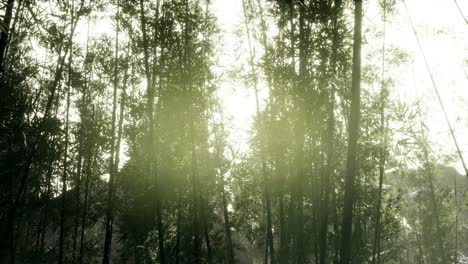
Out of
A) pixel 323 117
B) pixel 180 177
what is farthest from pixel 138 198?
pixel 323 117

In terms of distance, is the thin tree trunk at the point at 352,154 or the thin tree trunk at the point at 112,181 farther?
the thin tree trunk at the point at 112,181

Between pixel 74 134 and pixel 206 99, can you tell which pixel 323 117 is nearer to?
pixel 206 99

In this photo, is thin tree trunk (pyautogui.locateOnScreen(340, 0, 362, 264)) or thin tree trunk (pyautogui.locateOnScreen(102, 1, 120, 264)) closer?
thin tree trunk (pyautogui.locateOnScreen(340, 0, 362, 264))

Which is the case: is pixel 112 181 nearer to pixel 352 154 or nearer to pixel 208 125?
pixel 208 125

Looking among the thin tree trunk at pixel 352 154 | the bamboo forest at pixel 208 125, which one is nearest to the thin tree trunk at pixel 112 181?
the bamboo forest at pixel 208 125

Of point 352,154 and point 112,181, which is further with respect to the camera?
point 112,181

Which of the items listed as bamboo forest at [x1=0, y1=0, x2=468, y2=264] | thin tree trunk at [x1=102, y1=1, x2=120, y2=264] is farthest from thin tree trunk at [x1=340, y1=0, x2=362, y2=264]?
thin tree trunk at [x1=102, y1=1, x2=120, y2=264]

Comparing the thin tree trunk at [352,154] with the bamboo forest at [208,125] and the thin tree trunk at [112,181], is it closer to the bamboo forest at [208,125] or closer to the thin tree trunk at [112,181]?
the bamboo forest at [208,125]

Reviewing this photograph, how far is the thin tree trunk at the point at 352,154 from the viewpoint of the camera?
171 inches

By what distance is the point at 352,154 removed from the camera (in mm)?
4434

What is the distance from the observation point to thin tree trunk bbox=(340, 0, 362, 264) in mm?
4336

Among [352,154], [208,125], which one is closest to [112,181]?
[208,125]

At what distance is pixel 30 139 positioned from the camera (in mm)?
7512

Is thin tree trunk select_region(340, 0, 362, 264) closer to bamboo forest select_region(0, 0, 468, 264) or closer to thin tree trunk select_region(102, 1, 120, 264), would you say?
bamboo forest select_region(0, 0, 468, 264)
